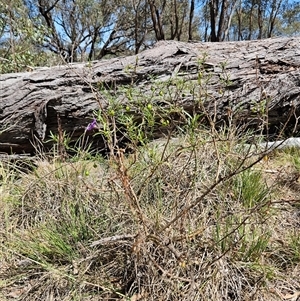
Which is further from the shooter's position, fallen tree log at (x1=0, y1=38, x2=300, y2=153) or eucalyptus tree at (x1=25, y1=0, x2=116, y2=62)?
eucalyptus tree at (x1=25, y1=0, x2=116, y2=62)

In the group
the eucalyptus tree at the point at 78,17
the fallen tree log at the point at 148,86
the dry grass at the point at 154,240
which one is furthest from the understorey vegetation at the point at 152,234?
the eucalyptus tree at the point at 78,17

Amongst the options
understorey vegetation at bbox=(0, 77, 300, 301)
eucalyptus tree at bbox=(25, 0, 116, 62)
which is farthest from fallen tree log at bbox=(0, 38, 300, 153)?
eucalyptus tree at bbox=(25, 0, 116, 62)

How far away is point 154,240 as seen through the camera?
159cm

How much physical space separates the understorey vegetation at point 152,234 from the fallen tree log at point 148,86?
2.35 feet

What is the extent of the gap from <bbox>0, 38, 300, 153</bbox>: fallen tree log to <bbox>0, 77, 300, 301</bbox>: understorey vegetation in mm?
715

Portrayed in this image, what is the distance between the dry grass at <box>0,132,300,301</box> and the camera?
157 cm

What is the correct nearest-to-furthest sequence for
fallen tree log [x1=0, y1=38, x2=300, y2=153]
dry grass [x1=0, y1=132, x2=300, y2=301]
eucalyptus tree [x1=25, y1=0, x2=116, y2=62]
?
dry grass [x1=0, y1=132, x2=300, y2=301]
fallen tree log [x1=0, y1=38, x2=300, y2=153]
eucalyptus tree [x1=25, y1=0, x2=116, y2=62]

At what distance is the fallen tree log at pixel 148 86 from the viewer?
2.78 m

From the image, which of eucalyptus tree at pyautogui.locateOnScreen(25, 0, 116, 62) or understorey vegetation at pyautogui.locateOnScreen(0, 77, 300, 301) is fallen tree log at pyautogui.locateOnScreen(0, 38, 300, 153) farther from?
eucalyptus tree at pyautogui.locateOnScreen(25, 0, 116, 62)

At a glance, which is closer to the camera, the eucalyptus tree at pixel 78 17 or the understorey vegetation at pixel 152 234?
the understorey vegetation at pixel 152 234

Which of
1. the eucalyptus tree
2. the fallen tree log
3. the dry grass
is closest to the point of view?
the dry grass

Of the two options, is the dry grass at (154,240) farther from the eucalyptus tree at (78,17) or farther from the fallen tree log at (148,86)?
the eucalyptus tree at (78,17)

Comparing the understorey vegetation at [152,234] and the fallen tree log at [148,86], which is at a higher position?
the fallen tree log at [148,86]

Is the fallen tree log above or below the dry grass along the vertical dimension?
above
